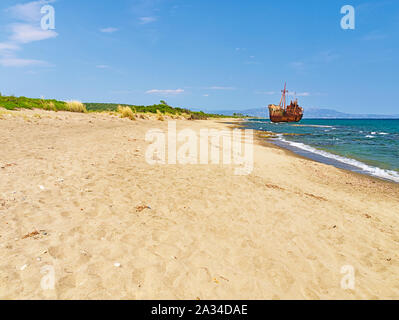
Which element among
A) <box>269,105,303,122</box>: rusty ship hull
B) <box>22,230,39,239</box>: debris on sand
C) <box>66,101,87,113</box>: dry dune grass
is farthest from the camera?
<box>269,105,303,122</box>: rusty ship hull

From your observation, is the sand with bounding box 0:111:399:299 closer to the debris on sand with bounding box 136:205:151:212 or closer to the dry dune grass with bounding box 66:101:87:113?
the debris on sand with bounding box 136:205:151:212

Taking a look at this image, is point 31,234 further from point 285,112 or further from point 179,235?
point 285,112

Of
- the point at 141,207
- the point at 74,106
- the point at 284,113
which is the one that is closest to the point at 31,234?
the point at 141,207

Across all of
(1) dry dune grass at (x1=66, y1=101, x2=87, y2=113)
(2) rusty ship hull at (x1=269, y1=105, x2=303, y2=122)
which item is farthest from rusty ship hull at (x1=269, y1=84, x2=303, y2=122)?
(1) dry dune grass at (x1=66, y1=101, x2=87, y2=113)

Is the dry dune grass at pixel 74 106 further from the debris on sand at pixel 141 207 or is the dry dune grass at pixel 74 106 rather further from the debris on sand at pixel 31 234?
the debris on sand at pixel 31 234

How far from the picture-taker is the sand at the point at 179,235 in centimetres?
324

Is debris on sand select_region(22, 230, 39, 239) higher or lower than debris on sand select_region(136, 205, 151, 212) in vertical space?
lower

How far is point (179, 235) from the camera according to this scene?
448 centimetres

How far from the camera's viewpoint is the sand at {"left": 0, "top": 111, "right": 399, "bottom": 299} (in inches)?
127
